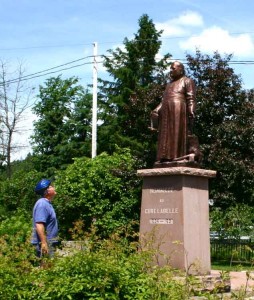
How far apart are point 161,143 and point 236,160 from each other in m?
8.88

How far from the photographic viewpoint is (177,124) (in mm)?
10797

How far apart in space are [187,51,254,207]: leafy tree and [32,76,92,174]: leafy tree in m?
16.9

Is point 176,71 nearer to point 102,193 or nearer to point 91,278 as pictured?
point 91,278

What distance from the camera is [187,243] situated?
10.1 meters

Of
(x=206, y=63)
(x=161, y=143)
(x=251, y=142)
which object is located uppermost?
(x=206, y=63)

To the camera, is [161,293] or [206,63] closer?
[161,293]

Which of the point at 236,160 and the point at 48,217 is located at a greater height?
the point at 236,160

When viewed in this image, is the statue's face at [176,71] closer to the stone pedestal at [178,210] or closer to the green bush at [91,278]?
the stone pedestal at [178,210]

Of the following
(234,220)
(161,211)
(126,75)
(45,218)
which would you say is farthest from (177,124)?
(126,75)

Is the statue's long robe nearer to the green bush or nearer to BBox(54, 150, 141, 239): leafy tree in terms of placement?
the green bush

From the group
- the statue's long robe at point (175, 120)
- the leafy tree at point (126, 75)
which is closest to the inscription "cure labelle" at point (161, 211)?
the statue's long robe at point (175, 120)

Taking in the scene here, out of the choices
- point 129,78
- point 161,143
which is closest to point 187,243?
point 161,143

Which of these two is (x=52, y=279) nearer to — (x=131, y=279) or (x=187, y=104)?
(x=131, y=279)

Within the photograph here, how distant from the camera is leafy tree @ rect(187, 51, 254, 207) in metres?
19.4
